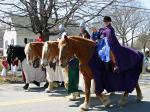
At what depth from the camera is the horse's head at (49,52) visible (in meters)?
12.3

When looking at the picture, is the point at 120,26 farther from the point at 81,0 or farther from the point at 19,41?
the point at 81,0

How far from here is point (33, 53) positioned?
13570 mm

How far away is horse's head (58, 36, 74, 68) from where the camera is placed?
9703 millimetres

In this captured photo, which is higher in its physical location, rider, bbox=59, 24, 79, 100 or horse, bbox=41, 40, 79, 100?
horse, bbox=41, 40, 79, 100

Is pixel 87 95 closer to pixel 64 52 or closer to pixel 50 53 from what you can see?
pixel 64 52

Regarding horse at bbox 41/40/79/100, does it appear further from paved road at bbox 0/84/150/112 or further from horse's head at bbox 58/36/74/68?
horse's head at bbox 58/36/74/68

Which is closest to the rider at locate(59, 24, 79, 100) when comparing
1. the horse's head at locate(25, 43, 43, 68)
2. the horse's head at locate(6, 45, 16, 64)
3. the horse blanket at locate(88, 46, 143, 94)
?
the horse blanket at locate(88, 46, 143, 94)

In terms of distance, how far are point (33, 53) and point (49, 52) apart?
131 cm

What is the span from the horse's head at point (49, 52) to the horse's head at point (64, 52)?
98.3 inches

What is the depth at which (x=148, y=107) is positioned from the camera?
10.9 m

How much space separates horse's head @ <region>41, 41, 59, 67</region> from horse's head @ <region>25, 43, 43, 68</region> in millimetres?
1180

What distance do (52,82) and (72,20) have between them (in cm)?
740

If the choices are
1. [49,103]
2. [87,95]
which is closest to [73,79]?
[49,103]

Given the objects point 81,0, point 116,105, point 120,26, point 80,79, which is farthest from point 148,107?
point 120,26
